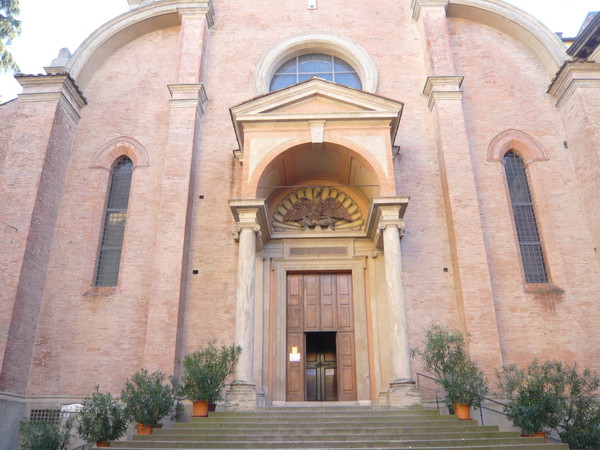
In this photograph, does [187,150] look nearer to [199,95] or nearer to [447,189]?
[199,95]

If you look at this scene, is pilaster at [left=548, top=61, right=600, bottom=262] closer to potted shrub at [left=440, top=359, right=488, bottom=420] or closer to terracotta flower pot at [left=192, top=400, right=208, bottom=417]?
potted shrub at [left=440, top=359, right=488, bottom=420]

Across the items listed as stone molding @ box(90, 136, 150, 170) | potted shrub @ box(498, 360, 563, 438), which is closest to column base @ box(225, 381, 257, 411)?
potted shrub @ box(498, 360, 563, 438)

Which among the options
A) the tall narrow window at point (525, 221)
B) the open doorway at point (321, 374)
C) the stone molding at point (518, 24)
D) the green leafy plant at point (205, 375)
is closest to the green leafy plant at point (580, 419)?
the tall narrow window at point (525, 221)

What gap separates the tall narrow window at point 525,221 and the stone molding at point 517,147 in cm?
23

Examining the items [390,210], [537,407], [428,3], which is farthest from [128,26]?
[537,407]

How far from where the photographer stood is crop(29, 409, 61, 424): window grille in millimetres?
11906

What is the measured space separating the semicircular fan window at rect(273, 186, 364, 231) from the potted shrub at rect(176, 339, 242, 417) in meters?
4.65

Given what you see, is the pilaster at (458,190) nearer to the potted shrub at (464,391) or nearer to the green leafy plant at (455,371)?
the green leafy plant at (455,371)

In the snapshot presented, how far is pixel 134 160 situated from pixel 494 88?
10456 millimetres

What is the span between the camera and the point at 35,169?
13.5m

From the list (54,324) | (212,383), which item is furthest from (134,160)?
(212,383)

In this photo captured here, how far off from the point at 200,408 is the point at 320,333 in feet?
15.8

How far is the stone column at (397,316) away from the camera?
10570 millimetres

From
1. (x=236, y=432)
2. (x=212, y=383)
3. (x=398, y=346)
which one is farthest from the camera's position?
(x=398, y=346)
